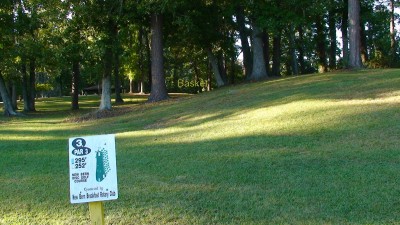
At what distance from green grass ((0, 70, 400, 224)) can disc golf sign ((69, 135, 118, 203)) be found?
1406 millimetres

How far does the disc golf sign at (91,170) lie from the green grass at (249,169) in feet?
4.61

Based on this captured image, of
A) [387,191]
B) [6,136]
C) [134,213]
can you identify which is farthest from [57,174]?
[6,136]

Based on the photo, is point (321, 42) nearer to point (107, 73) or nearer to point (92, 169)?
point (107, 73)

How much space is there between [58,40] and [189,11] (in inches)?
281

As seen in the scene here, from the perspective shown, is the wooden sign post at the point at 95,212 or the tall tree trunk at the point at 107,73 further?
the tall tree trunk at the point at 107,73

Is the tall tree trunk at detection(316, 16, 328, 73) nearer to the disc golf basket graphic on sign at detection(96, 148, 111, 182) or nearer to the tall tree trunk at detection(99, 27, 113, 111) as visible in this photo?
the tall tree trunk at detection(99, 27, 113, 111)

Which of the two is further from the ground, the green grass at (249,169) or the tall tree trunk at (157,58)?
the tall tree trunk at (157,58)

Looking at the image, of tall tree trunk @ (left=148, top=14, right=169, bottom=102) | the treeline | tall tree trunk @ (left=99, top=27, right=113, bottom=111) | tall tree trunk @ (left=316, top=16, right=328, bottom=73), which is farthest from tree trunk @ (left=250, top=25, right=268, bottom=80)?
tall tree trunk @ (left=316, top=16, right=328, bottom=73)

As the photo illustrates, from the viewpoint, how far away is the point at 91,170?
4.21m

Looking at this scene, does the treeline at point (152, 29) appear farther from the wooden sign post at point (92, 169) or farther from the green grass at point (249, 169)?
A: the wooden sign post at point (92, 169)

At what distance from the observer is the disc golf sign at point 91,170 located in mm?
4199

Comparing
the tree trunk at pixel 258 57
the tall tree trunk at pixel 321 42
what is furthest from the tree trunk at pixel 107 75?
the tall tree trunk at pixel 321 42

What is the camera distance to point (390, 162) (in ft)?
23.5

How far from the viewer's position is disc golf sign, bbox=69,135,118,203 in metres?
4.20
